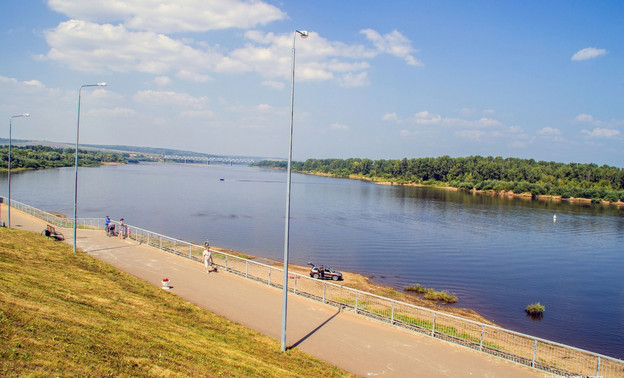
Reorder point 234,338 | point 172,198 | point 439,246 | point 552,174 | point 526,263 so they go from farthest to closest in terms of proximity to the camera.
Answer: point 552,174 → point 172,198 → point 439,246 → point 526,263 → point 234,338

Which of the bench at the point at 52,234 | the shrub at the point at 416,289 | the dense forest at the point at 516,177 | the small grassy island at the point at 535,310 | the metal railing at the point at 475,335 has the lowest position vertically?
the small grassy island at the point at 535,310

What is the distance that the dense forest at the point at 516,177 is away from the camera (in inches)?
5340

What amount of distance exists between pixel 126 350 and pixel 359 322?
8.91 metres

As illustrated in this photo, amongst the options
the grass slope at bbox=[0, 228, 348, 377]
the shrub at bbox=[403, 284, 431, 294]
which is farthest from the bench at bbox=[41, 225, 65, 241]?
the shrub at bbox=[403, 284, 431, 294]

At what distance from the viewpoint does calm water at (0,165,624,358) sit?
96.6 feet

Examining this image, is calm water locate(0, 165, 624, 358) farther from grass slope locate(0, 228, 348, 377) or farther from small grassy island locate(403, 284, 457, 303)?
grass slope locate(0, 228, 348, 377)

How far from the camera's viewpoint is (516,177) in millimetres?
155250

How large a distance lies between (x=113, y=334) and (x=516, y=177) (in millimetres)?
166942

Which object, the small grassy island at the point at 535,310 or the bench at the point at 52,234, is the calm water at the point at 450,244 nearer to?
the small grassy island at the point at 535,310

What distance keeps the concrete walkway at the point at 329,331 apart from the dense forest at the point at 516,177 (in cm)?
13868

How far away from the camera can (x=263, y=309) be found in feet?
54.1

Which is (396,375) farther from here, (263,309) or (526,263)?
(526,263)

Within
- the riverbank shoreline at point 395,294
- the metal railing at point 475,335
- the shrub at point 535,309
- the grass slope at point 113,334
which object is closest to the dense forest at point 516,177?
the shrub at point 535,309

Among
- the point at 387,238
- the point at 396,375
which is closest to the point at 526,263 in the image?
the point at 387,238
